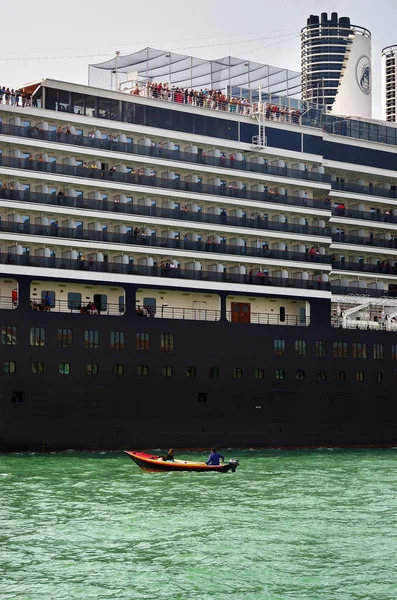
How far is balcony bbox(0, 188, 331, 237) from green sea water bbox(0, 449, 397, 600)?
12716 millimetres

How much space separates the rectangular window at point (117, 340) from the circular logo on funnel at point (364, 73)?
26.4m

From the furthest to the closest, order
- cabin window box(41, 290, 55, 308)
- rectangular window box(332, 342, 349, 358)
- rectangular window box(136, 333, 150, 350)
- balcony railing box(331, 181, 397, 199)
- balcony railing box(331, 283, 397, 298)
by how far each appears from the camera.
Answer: balcony railing box(331, 181, 397, 199), balcony railing box(331, 283, 397, 298), rectangular window box(332, 342, 349, 358), rectangular window box(136, 333, 150, 350), cabin window box(41, 290, 55, 308)

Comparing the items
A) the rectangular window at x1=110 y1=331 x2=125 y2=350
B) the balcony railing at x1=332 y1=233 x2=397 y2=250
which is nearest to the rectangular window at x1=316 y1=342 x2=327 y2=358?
the balcony railing at x1=332 y1=233 x2=397 y2=250

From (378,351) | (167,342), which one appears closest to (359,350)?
(378,351)

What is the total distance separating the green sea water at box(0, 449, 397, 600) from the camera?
2383 cm

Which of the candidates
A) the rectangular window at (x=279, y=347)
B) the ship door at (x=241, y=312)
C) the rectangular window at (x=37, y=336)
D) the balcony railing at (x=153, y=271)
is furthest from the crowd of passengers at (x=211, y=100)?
the rectangular window at (x=37, y=336)

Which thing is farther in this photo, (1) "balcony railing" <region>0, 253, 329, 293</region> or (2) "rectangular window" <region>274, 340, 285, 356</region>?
(2) "rectangular window" <region>274, 340, 285, 356</region>

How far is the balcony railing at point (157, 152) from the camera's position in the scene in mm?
49656

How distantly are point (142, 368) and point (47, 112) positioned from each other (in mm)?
12899

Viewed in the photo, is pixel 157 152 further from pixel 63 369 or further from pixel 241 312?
pixel 63 369

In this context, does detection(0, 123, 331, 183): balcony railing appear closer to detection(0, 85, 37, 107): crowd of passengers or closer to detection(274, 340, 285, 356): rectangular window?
detection(0, 85, 37, 107): crowd of passengers

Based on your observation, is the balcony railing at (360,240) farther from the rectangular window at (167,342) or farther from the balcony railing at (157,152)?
the rectangular window at (167,342)

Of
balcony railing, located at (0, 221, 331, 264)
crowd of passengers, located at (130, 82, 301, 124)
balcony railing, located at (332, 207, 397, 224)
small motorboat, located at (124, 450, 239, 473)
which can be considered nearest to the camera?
small motorboat, located at (124, 450, 239, 473)

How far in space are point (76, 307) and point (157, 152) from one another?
363 inches
